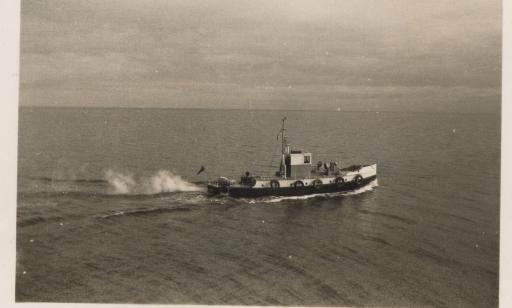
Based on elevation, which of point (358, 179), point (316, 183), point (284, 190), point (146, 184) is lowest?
point (284, 190)

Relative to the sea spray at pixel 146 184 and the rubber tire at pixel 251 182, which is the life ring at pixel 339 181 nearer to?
the rubber tire at pixel 251 182

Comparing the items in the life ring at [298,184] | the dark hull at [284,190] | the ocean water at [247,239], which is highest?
the life ring at [298,184]

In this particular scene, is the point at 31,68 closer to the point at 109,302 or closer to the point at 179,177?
the point at 109,302

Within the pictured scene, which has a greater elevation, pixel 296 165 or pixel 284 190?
pixel 296 165

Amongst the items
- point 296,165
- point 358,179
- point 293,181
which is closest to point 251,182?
point 293,181

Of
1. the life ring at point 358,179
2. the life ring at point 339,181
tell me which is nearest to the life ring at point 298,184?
the life ring at point 339,181

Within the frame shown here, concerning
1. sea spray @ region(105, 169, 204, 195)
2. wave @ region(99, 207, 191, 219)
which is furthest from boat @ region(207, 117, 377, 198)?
wave @ region(99, 207, 191, 219)

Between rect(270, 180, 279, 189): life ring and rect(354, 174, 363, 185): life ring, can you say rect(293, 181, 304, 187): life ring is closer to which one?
rect(270, 180, 279, 189): life ring

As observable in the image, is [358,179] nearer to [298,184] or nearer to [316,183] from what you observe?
[316,183]
